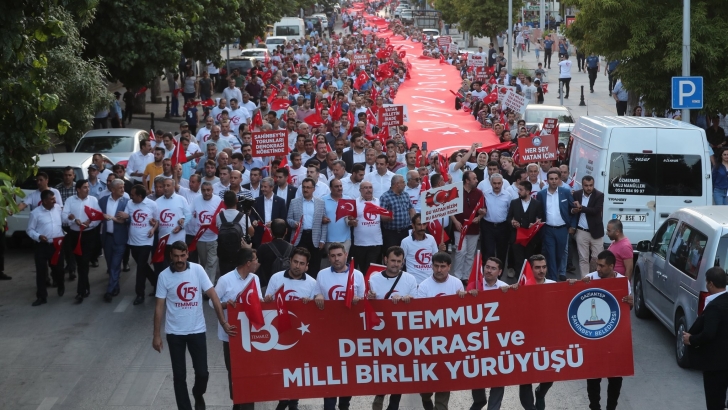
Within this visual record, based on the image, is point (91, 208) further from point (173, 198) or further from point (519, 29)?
point (519, 29)

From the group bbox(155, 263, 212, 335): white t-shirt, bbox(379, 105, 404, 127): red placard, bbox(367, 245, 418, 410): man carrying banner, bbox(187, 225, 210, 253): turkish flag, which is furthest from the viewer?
bbox(379, 105, 404, 127): red placard

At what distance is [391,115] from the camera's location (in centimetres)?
2208

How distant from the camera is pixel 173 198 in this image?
13867mm

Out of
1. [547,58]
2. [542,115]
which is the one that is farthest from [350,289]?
[547,58]

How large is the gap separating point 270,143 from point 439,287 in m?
8.59

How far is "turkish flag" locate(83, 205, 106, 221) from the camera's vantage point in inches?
555

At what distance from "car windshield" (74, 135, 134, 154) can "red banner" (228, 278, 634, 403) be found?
39.5 feet

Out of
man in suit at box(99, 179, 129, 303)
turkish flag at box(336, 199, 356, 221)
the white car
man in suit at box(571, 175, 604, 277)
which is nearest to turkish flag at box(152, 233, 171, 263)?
man in suit at box(99, 179, 129, 303)

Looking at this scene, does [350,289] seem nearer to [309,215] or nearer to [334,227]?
[334,227]

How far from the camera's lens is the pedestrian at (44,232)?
46.0ft

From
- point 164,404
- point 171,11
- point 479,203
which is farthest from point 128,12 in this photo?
point 164,404

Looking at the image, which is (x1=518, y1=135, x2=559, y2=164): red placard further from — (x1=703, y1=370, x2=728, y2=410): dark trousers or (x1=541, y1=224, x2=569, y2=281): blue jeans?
(x1=703, y1=370, x2=728, y2=410): dark trousers

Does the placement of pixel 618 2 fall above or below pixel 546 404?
above

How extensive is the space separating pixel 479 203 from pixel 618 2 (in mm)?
8332
